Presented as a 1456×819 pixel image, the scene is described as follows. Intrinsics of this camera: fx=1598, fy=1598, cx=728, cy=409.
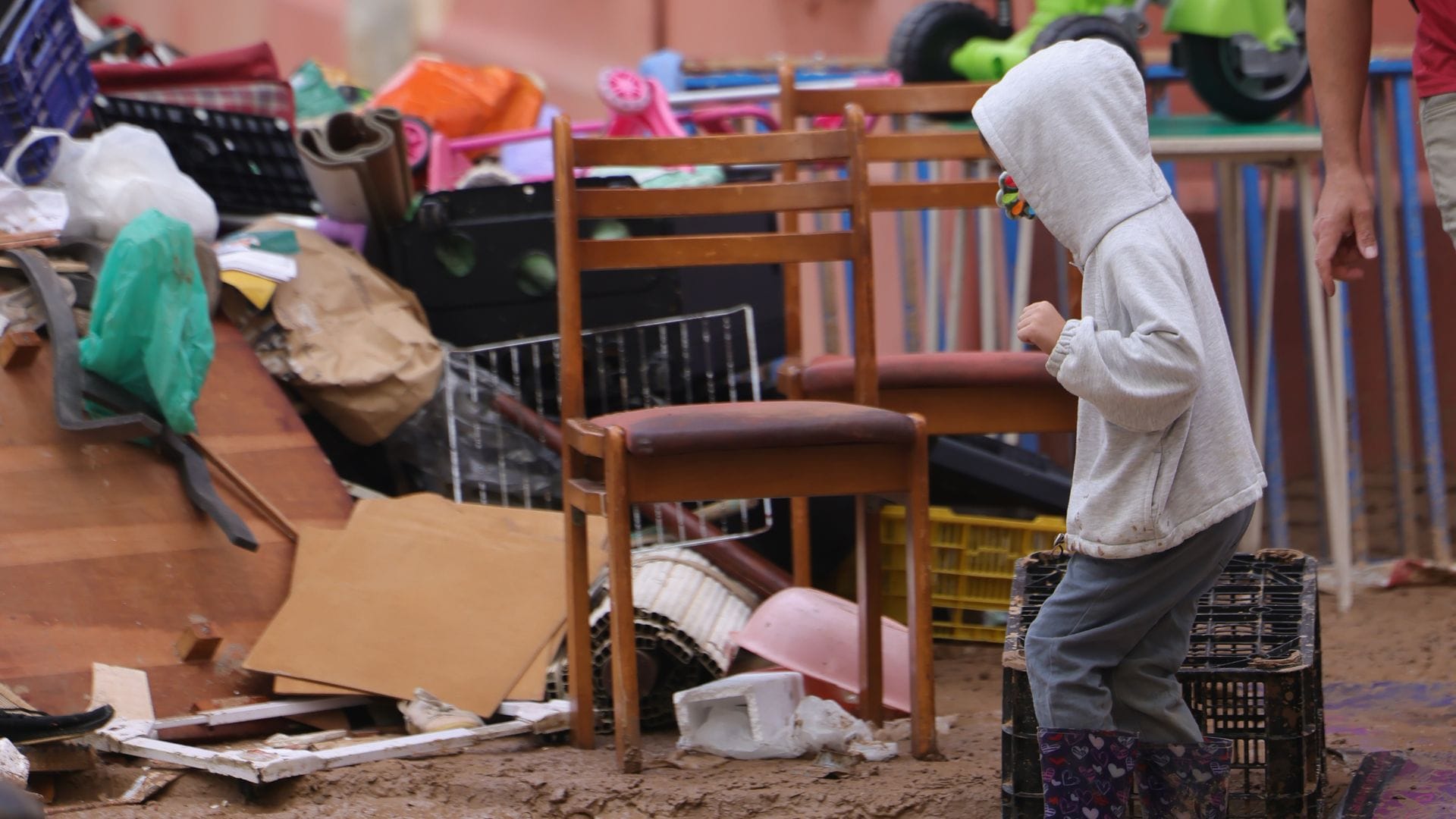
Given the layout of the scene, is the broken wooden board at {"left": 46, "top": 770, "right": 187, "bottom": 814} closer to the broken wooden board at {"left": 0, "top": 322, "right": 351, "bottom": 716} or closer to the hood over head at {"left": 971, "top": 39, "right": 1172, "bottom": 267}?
the broken wooden board at {"left": 0, "top": 322, "right": 351, "bottom": 716}

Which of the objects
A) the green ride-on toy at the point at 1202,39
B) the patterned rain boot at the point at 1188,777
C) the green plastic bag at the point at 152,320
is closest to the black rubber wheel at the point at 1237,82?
the green ride-on toy at the point at 1202,39

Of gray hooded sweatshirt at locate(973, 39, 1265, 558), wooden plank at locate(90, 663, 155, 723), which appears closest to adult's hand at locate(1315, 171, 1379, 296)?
gray hooded sweatshirt at locate(973, 39, 1265, 558)

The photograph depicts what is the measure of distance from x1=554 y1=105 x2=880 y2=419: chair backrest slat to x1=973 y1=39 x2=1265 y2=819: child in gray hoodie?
89 cm

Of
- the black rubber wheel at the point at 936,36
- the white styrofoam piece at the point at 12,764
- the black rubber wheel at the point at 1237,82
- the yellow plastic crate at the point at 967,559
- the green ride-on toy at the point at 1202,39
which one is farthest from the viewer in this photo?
the black rubber wheel at the point at 936,36

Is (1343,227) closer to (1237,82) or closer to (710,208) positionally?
(710,208)

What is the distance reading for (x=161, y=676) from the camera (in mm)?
2971

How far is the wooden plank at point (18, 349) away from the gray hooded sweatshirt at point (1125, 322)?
2.01m

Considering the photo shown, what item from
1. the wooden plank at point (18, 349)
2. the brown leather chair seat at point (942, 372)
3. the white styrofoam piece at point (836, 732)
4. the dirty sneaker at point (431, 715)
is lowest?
the white styrofoam piece at point (836, 732)

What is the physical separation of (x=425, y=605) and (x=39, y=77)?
165cm

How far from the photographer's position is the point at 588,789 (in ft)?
8.61

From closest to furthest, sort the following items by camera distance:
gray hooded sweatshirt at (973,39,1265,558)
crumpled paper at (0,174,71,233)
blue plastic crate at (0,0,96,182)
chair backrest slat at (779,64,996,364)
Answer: gray hooded sweatshirt at (973,39,1265,558) → crumpled paper at (0,174,71,233) → chair backrest slat at (779,64,996,364) → blue plastic crate at (0,0,96,182)

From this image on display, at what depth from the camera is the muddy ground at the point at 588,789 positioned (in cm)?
256

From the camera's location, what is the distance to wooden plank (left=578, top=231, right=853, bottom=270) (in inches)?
119

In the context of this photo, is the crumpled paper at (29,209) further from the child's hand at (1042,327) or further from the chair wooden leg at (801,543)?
the child's hand at (1042,327)
